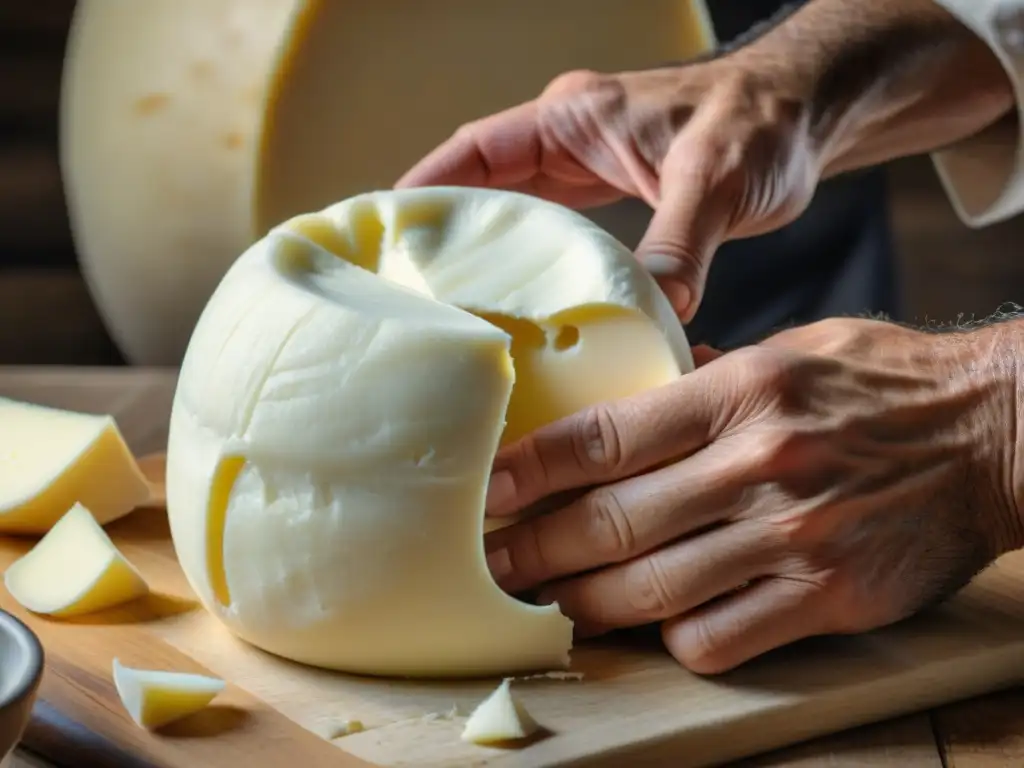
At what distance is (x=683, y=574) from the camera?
1310 millimetres

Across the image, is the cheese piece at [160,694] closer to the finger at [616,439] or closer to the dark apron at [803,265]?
the finger at [616,439]

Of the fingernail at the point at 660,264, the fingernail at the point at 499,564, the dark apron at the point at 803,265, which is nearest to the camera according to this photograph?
the fingernail at the point at 499,564

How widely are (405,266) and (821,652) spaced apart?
594mm

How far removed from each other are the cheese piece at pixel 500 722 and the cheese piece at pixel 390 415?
109 millimetres

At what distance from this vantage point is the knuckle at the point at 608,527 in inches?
51.9

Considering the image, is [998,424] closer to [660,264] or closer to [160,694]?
[660,264]

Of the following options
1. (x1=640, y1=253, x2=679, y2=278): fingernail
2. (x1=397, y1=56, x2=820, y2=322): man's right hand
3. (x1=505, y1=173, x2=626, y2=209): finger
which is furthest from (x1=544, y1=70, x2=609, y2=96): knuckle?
(x1=640, y1=253, x2=679, y2=278): fingernail

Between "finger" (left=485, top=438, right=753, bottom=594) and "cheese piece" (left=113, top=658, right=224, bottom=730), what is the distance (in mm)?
331

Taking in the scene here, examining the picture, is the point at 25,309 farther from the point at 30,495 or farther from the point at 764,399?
the point at 764,399

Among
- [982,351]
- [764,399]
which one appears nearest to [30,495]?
[764,399]

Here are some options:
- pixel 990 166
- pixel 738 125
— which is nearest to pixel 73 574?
pixel 738 125

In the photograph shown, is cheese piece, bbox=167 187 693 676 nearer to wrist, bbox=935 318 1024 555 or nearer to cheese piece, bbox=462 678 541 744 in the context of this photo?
cheese piece, bbox=462 678 541 744

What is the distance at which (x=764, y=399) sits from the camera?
4.31 feet

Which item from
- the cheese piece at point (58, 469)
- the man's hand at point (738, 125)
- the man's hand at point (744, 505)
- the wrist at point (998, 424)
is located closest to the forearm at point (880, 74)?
the man's hand at point (738, 125)
